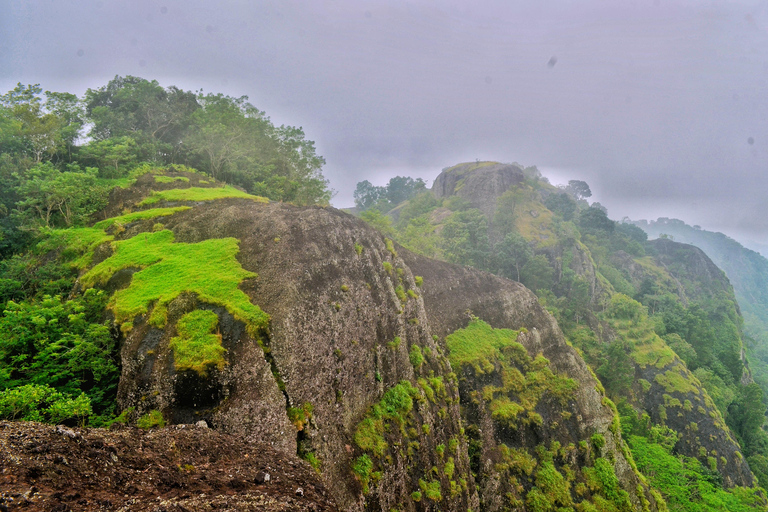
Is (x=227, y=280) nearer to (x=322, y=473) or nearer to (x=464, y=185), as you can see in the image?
(x=322, y=473)

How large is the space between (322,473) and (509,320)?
72.9 ft

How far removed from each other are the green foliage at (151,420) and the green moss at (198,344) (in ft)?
4.43

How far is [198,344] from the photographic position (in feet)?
36.0

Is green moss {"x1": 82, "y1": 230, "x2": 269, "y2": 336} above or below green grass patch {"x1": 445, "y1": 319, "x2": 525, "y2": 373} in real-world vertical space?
above

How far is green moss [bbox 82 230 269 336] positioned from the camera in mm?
12266

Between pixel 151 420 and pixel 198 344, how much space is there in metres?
2.44

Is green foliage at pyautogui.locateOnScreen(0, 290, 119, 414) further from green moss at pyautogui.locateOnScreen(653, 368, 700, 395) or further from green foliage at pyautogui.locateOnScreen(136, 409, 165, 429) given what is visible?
green moss at pyautogui.locateOnScreen(653, 368, 700, 395)

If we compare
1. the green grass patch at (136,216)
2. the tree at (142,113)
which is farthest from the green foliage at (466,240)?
the green grass patch at (136,216)

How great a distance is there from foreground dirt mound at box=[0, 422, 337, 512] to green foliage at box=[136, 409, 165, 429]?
2.79ft

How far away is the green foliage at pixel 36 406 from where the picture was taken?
→ 785 centimetres

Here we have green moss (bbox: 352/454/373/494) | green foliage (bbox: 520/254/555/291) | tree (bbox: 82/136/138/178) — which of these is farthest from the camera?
green foliage (bbox: 520/254/555/291)

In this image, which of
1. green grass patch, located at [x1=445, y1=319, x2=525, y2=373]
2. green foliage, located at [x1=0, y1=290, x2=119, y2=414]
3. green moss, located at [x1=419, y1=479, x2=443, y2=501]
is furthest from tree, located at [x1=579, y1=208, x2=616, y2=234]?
green foliage, located at [x1=0, y1=290, x2=119, y2=414]

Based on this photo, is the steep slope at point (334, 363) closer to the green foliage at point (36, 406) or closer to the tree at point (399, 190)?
the green foliage at point (36, 406)

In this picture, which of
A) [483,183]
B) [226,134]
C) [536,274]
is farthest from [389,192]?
[226,134]
